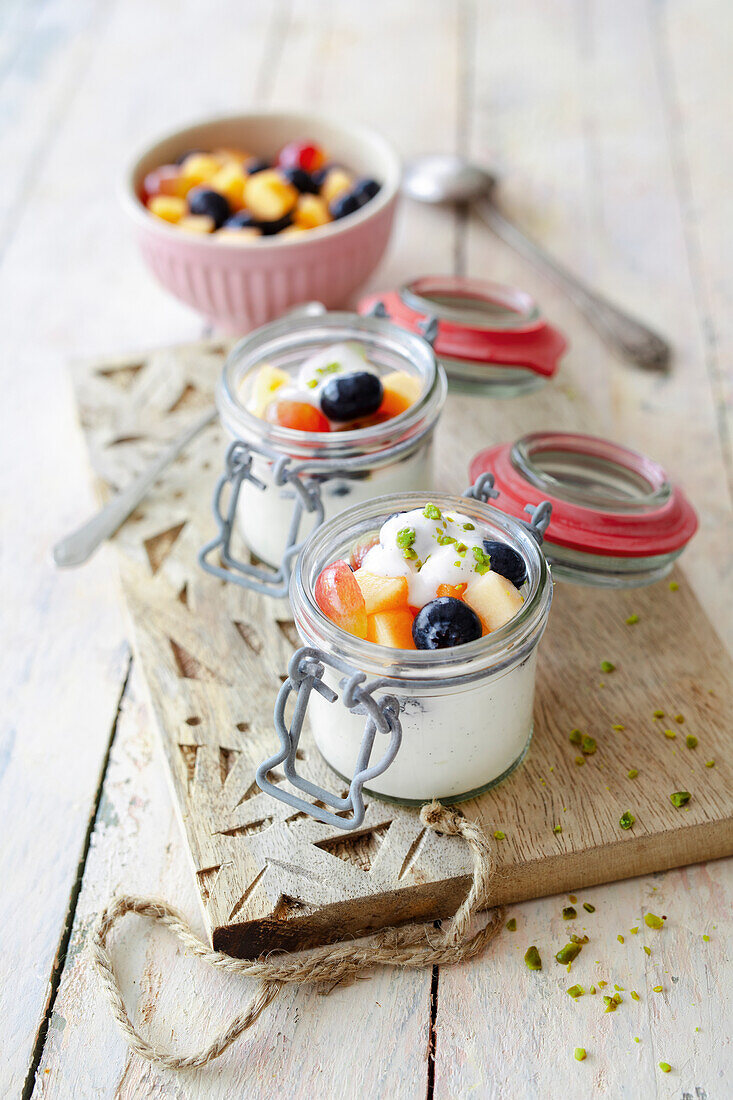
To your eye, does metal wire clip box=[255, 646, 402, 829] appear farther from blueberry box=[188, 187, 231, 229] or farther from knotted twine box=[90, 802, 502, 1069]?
blueberry box=[188, 187, 231, 229]

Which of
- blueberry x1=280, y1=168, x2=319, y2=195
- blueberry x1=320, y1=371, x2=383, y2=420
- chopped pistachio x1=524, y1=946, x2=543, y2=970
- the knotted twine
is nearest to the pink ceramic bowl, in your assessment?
blueberry x1=280, y1=168, x2=319, y2=195

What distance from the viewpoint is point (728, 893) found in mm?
1101

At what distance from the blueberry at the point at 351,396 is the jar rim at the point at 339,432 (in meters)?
0.03

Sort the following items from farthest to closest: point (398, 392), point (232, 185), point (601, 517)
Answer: point (232, 185) < point (398, 392) < point (601, 517)

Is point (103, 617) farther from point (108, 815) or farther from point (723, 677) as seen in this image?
point (723, 677)

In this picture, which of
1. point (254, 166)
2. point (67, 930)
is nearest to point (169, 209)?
point (254, 166)

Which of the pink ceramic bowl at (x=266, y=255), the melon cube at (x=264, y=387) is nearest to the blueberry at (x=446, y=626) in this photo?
the melon cube at (x=264, y=387)

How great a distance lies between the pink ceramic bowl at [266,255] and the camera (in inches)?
66.9

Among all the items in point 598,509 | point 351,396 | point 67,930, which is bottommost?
point 67,930

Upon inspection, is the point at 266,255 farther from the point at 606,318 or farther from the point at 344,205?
the point at 606,318

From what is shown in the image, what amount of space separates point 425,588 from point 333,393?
33 centimetres

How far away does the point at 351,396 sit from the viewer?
4.13 feet

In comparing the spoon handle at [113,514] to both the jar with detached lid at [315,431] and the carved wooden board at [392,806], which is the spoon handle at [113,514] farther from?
the jar with detached lid at [315,431]

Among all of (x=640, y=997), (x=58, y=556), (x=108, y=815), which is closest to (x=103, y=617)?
(x=58, y=556)
